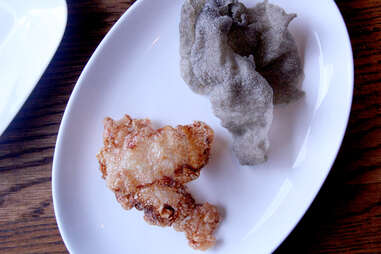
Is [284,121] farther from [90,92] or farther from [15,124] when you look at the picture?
[15,124]

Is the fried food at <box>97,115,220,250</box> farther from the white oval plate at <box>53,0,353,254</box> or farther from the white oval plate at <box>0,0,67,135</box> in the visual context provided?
the white oval plate at <box>0,0,67,135</box>

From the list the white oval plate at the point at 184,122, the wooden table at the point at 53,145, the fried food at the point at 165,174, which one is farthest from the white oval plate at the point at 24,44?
the fried food at the point at 165,174

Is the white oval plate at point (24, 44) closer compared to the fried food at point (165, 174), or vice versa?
the fried food at point (165, 174)

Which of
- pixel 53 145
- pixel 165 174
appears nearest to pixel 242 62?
pixel 165 174

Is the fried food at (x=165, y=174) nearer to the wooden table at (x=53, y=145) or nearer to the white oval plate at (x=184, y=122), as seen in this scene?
the white oval plate at (x=184, y=122)

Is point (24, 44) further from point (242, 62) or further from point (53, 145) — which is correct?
point (242, 62)

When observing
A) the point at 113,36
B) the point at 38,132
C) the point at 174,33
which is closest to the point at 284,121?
the point at 174,33
